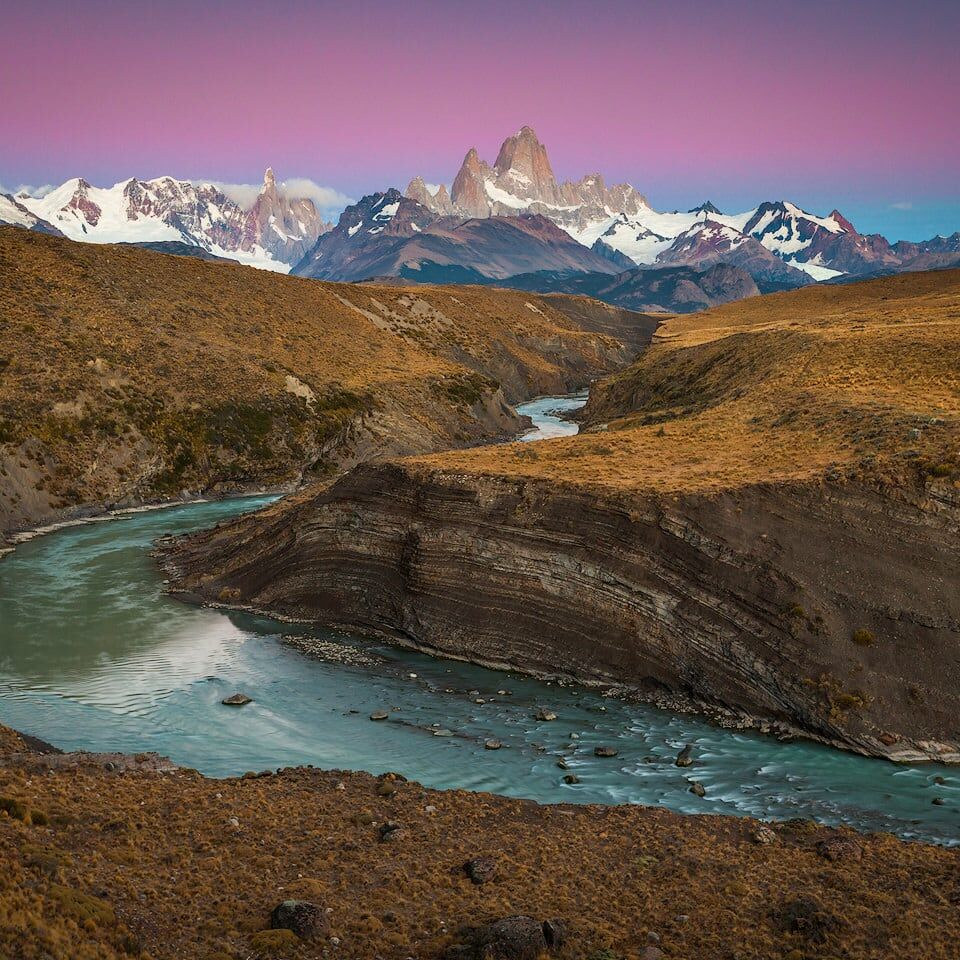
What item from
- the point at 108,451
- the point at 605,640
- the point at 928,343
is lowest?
the point at 605,640

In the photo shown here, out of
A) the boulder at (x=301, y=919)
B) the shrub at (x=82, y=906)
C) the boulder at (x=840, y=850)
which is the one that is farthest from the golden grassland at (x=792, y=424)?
the shrub at (x=82, y=906)

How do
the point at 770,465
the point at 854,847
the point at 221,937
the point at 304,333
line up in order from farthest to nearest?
the point at 304,333 → the point at 770,465 → the point at 854,847 → the point at 221,937

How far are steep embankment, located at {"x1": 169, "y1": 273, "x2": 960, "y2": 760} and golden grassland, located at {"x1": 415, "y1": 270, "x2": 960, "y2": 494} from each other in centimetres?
30

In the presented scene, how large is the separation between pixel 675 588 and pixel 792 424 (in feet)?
72.3

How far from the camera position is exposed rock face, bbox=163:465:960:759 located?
4241 centimetres

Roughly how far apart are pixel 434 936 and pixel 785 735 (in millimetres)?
23226

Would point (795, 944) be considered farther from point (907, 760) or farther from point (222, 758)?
point (222, 758)

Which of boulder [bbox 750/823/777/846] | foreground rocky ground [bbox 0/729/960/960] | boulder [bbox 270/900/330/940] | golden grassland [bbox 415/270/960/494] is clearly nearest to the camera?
foreground rocky ground [bbox 0/729/960/960]

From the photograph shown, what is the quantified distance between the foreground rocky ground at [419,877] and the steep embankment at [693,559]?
12261 millimetres

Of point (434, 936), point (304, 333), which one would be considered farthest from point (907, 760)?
point (304, 333)

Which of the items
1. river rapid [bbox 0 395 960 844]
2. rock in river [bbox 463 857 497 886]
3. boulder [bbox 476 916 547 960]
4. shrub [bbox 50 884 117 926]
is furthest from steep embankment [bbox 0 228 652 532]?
boulder [bbox 476 916 547 960]

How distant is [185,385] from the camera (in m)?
114

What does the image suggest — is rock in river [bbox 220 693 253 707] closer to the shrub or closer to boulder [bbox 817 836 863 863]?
the shrub

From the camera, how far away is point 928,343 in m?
79.5
